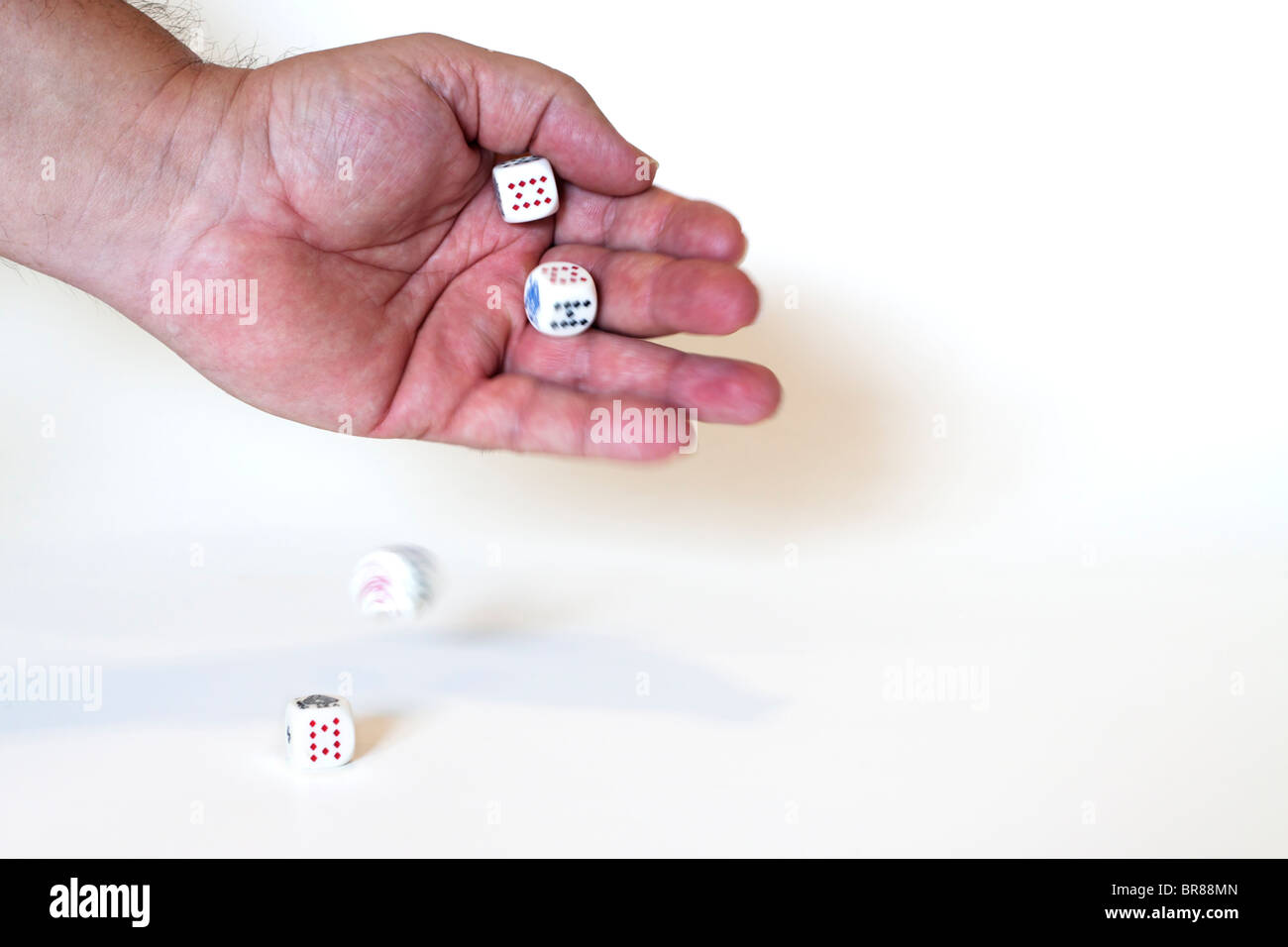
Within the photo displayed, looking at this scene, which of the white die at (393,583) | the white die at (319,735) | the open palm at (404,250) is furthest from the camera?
the white die at (393,583)

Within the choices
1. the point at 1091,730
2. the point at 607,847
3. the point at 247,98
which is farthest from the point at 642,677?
the point at 247,98

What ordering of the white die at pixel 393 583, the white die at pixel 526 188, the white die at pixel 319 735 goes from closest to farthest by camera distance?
the white die at pixel 319 735, the white die at pixel 526 188, the white die at pixel 393 583

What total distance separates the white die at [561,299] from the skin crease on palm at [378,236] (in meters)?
0.05

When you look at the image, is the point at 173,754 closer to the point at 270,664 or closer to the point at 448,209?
the point at 270,664

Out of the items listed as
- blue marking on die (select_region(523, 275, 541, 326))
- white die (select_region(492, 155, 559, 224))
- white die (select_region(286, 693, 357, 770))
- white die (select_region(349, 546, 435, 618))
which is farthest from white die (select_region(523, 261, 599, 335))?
white die (select_region(286, 693, 357, 770))

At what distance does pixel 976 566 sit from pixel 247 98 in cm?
247

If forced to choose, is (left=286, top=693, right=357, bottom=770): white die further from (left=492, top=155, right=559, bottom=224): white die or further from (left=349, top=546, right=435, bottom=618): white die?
(left=492, top=155, right=559, bottom=224): white die

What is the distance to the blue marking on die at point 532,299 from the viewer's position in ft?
10.2

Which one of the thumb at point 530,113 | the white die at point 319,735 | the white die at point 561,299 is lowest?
the white die at point 319,735

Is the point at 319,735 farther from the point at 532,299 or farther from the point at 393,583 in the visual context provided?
the point at 532,299

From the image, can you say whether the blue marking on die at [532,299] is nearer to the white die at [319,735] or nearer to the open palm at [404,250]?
the open palm at [404,250]

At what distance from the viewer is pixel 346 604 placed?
3836 millimetres

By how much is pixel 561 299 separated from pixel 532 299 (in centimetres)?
10

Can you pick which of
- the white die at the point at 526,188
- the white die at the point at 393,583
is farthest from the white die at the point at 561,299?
the white die at the point at 393,583
